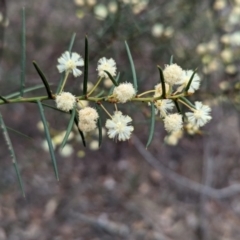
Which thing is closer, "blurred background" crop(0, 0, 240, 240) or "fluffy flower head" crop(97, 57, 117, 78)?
"fluffy flower head" crop(97, 57, 117, 78)

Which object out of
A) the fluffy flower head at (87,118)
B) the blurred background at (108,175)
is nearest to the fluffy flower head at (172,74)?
the fluffy flower head at (87,118)

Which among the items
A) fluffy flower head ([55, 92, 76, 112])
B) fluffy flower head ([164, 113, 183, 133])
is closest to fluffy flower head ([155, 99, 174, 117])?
fluffy flower head ([164, 113, 183, 133])

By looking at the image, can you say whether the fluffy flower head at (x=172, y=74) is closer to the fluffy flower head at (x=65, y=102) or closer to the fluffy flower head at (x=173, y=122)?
the fluffy flower head at (x=173, y=122)

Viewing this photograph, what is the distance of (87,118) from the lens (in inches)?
30.7

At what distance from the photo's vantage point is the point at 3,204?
2.76 m

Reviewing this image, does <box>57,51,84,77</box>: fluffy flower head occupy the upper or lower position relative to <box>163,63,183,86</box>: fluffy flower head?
upper

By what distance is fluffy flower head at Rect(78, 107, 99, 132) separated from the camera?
78 centimetres

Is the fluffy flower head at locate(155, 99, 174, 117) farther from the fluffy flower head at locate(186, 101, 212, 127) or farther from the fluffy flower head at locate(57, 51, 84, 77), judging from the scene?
the fluffy flower head at locate(57, 51, 84, 77)

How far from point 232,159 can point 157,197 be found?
630mm

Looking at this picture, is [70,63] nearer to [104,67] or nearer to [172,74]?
[104,67]

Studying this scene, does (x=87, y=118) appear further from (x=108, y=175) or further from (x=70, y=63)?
(x=108, y=175)

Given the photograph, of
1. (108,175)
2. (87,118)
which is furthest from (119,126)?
(108,175)

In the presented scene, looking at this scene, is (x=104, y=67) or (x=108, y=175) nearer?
(x=104, y=67)

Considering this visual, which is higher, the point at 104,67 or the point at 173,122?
the point at 104,67
